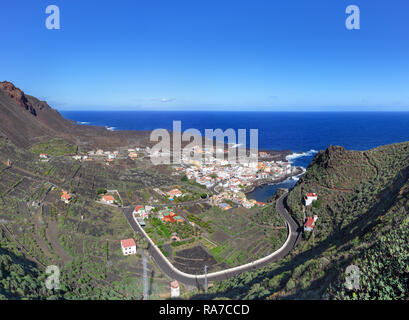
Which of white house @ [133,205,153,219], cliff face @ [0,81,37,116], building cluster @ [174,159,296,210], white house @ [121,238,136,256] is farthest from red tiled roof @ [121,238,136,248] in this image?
cliff face @ [0,81,37,116]

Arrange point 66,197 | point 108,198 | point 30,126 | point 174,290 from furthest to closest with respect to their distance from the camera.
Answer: point 30,126, point 108,198, point 66,197, point 174,290

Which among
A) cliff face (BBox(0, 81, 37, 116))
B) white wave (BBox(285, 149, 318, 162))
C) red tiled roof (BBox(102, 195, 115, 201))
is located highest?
cliff face (BBox(0, 81, 37, 116))

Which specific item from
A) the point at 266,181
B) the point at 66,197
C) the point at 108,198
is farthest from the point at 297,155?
the point at 66,197

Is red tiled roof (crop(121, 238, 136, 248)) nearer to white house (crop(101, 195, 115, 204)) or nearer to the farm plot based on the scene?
the farm plot

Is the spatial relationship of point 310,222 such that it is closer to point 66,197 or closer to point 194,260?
point 194,260

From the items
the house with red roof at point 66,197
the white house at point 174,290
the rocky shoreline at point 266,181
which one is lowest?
the white house at point 174,290

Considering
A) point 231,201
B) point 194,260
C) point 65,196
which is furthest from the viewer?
point 231,201

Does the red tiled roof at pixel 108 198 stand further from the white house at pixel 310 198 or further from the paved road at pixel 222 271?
the white house at pixel 310 198

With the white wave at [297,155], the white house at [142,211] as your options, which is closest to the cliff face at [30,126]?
the white house at [142,211]
